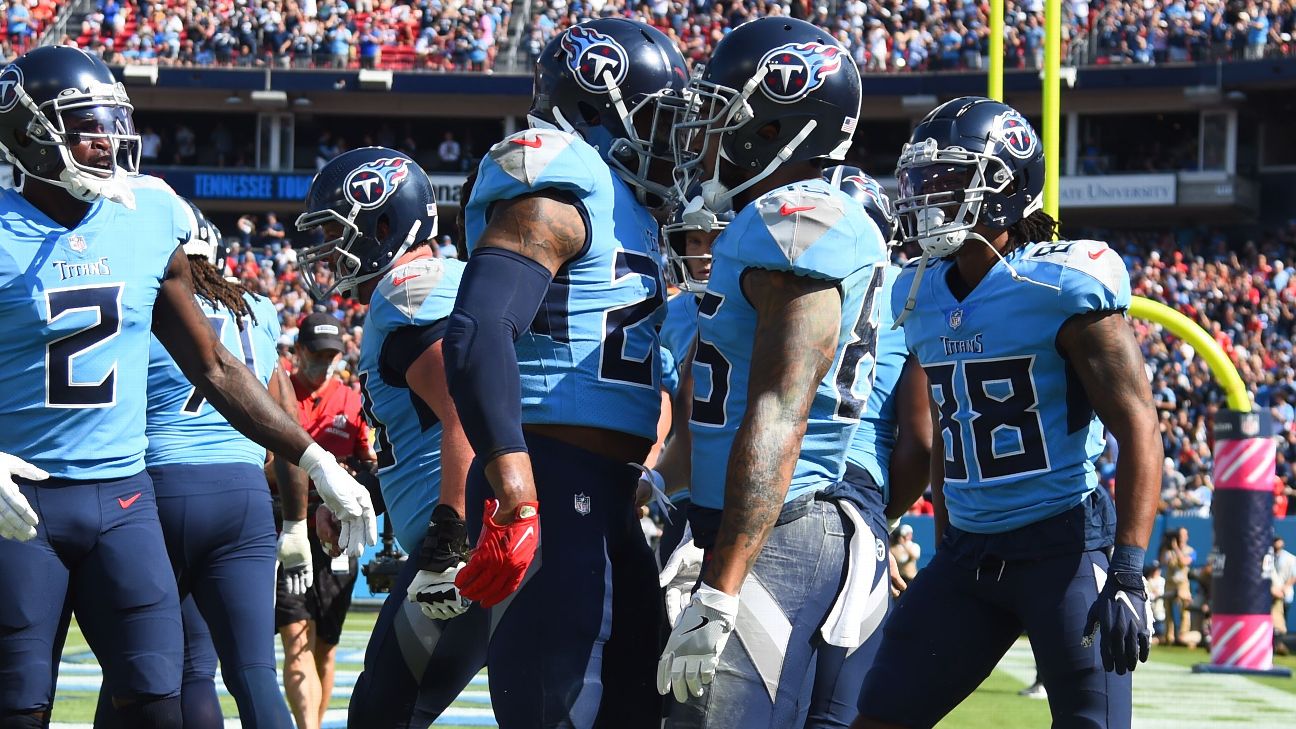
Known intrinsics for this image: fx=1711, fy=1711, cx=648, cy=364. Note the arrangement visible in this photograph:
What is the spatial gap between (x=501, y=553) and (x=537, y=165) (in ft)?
2.31

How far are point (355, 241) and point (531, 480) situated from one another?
1.77m

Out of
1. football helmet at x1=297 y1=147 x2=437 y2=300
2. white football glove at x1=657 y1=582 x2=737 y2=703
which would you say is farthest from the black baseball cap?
white football glove at x1=657 y1=582 x2=737 y2=703

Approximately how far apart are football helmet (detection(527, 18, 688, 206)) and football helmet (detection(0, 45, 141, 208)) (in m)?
1.08

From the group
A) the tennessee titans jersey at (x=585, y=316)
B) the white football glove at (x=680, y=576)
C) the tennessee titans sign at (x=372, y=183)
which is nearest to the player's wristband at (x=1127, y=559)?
the white football glove at (x=680, y=576)

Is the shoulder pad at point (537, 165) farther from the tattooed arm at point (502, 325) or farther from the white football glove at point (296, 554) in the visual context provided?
the white football glove at point (296, 554)

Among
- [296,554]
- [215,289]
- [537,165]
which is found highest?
[537,165]

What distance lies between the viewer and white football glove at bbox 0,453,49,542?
365 cm

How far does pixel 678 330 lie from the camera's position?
4.98 m

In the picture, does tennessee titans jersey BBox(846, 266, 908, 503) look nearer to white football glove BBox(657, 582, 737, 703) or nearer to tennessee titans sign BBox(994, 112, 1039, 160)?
tennessee titans sign BBox(994, 112, 1039, 160)

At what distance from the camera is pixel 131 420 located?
13.1ft

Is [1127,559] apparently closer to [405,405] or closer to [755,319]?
[755,319]

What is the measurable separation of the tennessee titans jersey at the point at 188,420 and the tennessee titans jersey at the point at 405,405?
2.77 feet

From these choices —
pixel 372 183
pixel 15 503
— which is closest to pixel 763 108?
pixel 372 183

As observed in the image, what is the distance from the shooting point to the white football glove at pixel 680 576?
11.9 ft
